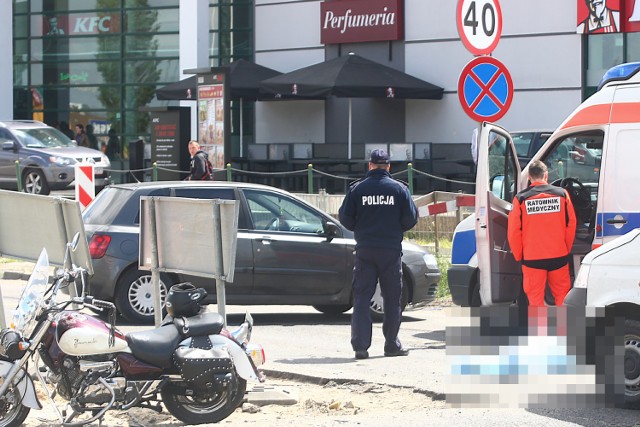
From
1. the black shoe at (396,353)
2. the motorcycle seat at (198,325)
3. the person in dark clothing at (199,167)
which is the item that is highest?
the person in dark clothing at (199,167)

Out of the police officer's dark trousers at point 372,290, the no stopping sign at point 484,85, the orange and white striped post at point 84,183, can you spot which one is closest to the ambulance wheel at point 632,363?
the police officer's dark trousers at point 372,290

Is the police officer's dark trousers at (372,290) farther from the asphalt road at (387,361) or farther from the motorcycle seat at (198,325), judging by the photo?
the motorcycle seat at (198,325)

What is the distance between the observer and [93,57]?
35281 mm

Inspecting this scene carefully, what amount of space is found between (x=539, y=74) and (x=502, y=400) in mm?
19229

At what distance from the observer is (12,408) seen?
7453 millimetres

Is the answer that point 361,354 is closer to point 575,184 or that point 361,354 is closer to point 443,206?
A: point 575,184

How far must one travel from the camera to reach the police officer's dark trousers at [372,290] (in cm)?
1032

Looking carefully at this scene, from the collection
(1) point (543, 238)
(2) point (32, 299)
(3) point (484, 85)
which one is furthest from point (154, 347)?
(3) point (484, 85)

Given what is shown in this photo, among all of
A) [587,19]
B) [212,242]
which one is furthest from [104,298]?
[587,19]

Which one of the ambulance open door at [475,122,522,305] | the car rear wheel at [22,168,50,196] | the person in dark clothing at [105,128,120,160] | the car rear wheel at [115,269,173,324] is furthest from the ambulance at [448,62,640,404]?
the person in dark clothing at [105,128,120,160]

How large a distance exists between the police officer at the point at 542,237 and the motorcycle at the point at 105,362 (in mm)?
3290

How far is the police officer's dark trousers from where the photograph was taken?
33.9ft

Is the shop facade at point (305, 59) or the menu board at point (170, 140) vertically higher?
the shop facade at point (305, 59)

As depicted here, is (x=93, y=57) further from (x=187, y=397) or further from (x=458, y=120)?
(x=187, y=397)
